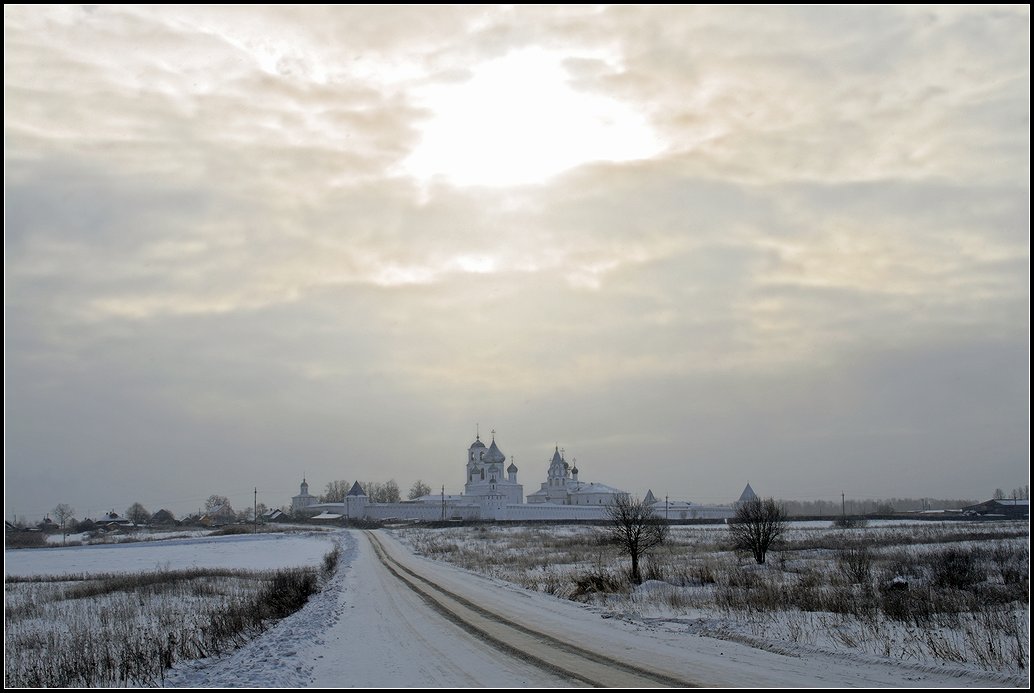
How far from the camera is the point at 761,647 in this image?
13.7 metres

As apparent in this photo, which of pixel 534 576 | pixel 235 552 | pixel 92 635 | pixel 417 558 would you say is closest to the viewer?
pixel 92 635

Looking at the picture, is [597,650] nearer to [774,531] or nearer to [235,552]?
[774,531]

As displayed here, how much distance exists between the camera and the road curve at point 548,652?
1113 centimetres

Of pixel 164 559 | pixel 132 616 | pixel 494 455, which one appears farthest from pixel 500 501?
pixel 132 616

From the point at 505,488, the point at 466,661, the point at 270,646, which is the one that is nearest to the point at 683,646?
the point at 466,661

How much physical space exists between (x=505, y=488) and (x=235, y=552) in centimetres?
8200

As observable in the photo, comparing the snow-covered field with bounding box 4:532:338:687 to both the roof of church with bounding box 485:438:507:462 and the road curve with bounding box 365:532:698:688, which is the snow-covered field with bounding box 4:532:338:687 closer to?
the road curve with bounding box 365:532:698:688

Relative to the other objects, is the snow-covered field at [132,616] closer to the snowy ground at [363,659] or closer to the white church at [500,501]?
the snowy ground at [363,659]

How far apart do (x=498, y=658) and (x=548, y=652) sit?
0.98m

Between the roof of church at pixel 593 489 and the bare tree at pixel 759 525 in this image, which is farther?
the roof of church at pixel 593 489

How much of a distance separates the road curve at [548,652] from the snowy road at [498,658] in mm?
59

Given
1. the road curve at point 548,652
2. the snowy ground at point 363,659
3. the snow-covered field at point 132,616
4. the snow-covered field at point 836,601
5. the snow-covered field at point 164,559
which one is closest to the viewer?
the road curve at point 548,652

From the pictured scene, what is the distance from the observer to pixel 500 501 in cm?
13025

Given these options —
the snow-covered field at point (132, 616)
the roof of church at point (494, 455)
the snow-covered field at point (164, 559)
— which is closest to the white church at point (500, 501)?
the roof of church at point (494, 455)
